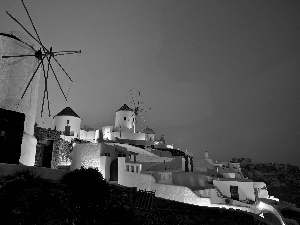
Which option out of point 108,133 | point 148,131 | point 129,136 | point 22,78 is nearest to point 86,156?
point 22,78

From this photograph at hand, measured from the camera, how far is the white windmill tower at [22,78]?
1560 centimetres

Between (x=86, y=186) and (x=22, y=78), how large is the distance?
9606 millimetres

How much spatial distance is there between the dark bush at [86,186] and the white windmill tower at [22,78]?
571cm

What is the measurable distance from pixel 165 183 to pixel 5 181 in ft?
50.7

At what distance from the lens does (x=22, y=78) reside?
16562mm

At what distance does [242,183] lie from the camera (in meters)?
26.2

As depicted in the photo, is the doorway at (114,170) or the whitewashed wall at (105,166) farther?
the doorway at (114,170)

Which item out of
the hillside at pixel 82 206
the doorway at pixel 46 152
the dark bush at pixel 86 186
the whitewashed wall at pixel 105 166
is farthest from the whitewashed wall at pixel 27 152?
the whitewashed wall at pixel 105 166

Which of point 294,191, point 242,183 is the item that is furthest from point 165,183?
point 294,191

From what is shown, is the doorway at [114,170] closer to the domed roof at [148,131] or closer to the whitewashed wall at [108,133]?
the whitewashed wall at [108,133]

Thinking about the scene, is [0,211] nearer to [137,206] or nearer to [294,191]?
[137,206]

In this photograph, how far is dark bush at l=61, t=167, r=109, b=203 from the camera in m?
11.7

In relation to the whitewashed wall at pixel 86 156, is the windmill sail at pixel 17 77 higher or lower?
higher

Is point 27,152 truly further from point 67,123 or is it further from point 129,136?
point 129,136
